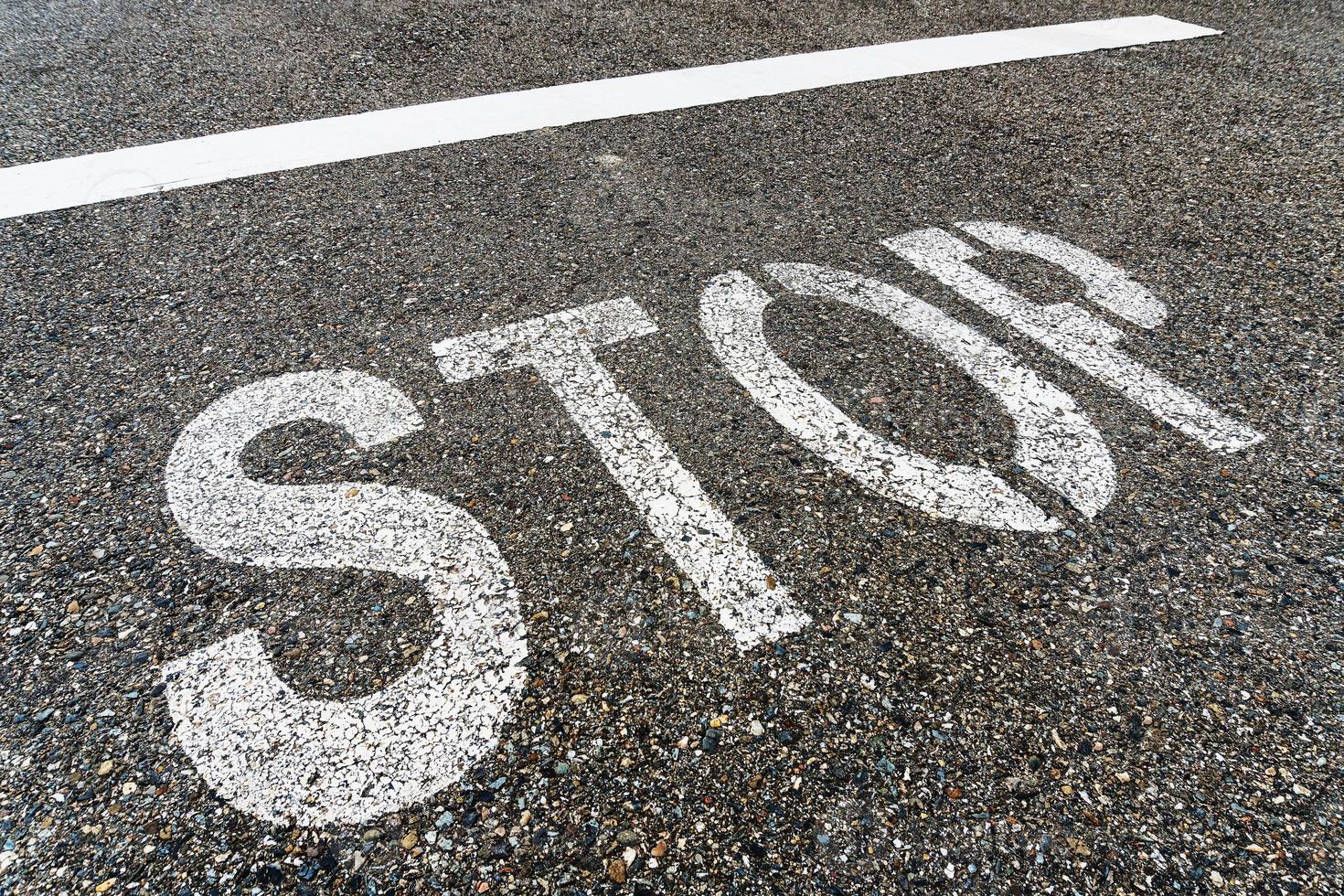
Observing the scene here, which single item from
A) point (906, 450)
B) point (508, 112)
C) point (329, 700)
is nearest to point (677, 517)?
point (906, 450)

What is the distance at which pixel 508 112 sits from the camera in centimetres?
536

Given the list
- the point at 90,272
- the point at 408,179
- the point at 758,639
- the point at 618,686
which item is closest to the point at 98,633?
the point at 618,686

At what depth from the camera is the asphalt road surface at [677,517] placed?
2.01 metres

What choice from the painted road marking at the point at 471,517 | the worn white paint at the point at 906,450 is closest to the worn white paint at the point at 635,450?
the painted road marking at the point at 471,517

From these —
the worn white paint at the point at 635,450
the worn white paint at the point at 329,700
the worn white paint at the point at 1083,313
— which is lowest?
the worn white paint at the point at 329,700

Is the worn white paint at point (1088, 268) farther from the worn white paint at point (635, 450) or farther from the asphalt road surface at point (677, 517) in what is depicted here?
the worn white paint at point (635, 450)

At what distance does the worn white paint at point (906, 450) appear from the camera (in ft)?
9.33

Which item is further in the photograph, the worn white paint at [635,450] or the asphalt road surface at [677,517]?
Answer: the worn white paint at [635,450]

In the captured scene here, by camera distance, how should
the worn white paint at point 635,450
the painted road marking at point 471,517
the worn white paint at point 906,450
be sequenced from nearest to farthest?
1. the painted road marking at point 471,517
2. the worn white paint at point 635,450
3. the worn white paint at point 906,450

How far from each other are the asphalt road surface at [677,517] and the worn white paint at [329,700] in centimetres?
1

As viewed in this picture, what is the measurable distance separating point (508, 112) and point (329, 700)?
4112 mm

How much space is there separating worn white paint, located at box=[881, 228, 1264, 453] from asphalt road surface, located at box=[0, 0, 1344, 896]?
0.07 ft

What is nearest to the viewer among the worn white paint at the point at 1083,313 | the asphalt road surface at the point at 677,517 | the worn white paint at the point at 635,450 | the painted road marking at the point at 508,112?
the asphalt road surface at the point at 677,517

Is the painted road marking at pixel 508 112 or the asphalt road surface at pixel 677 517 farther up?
the painted road marking at pixel 508 112
